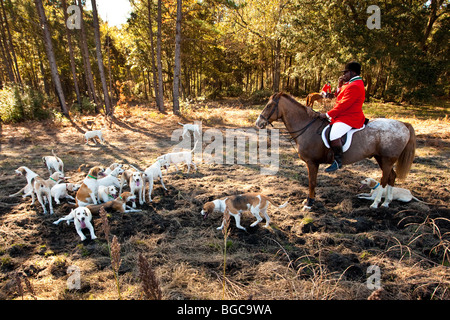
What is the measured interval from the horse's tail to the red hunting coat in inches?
51.1

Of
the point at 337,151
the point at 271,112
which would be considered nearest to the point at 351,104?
the point at 337,151

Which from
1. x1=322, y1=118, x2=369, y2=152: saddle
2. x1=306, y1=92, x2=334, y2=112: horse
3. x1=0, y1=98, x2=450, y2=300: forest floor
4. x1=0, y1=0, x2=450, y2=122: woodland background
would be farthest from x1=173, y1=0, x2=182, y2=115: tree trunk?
x1=322, y1=118, x2=369, y2=152: saddle

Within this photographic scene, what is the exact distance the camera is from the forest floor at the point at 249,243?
11.1ft

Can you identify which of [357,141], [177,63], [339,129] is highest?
[177,63]

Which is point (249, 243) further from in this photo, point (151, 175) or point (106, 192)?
point (106, 192)

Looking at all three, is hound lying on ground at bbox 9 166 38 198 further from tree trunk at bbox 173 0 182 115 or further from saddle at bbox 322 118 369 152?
tree trunk at bbox 173 0 182 115

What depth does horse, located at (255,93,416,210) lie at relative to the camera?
219 inches

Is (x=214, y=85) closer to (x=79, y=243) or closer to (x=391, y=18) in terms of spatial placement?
(x=391, y=18)

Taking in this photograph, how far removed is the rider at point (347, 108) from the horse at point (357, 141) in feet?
0.83

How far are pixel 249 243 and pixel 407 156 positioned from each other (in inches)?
183

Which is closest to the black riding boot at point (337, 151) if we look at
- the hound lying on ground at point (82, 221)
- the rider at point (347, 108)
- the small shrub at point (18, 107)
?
the rider at point (347, 108)

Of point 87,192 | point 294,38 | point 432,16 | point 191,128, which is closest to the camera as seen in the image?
point 87,192

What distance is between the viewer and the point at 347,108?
5.32m

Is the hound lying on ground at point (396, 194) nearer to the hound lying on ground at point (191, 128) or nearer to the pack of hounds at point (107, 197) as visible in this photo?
the pack of hounds at point (107, 197)
